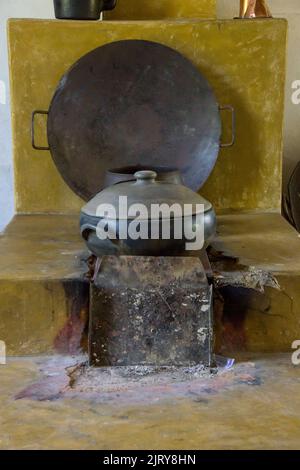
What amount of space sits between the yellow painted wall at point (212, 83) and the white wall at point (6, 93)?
32cm

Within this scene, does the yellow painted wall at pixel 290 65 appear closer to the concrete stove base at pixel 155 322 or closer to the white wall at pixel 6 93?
the white wall at pixel 6 93

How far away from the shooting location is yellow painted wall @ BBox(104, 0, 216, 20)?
2.21 m

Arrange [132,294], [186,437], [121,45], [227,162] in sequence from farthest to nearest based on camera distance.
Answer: [227,162] < [121,45] < [132,294] < [186,437]

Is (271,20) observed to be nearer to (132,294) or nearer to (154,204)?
(154,204)

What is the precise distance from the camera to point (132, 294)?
4.92 feet

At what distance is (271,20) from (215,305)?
1049 mm

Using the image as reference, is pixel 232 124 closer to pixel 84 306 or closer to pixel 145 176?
pixel 145 176

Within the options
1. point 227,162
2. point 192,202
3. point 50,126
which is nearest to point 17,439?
point 192,202

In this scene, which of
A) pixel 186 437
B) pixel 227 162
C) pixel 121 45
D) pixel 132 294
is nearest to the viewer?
pixel 186 437

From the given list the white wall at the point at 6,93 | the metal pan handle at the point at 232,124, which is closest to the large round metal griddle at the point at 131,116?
the metal pan handle at the point at 232,124

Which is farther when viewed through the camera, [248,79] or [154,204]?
[248,79]

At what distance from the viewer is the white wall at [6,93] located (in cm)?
239

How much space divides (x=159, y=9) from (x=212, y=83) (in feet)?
1.03

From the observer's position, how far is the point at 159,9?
2209mm
